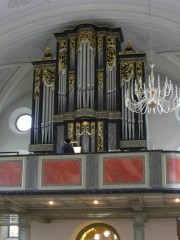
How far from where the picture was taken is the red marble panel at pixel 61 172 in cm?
1285

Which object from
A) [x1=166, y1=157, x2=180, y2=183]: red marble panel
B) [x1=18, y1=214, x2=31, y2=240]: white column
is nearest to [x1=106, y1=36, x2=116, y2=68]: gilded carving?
[x1=166, y1=157, x2=180, y2=183]: red marble panel

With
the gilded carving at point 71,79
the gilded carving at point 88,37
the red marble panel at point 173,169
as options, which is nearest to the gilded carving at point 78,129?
the gilded carving at point 71,79

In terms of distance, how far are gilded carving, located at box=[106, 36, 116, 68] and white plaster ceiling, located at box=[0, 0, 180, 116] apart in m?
0.64

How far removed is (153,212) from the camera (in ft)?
49.8

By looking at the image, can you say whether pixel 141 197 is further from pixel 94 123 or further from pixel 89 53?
pixel 89 53

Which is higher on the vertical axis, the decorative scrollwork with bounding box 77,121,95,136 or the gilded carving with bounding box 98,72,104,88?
the gilded carving with bounding box 98,72,104,88

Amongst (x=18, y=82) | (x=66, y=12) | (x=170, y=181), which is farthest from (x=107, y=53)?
(x=170, y=181)

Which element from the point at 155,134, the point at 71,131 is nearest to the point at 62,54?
the point at 71,131

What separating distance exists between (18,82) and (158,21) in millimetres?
6521

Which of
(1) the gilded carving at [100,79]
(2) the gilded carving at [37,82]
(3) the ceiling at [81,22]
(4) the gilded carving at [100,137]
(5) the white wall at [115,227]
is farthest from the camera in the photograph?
(2) the gilded carving at [37,82]

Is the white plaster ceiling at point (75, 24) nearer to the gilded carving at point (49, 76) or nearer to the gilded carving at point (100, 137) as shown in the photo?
the gilded carving at point (49, 76)

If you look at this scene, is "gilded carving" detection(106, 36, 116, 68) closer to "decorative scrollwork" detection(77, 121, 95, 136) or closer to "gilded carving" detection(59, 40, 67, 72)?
"gilded carving" detection(59, 40, 67, 72)

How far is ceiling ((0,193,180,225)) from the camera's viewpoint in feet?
42.9

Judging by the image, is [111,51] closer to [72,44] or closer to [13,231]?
[72,44]
